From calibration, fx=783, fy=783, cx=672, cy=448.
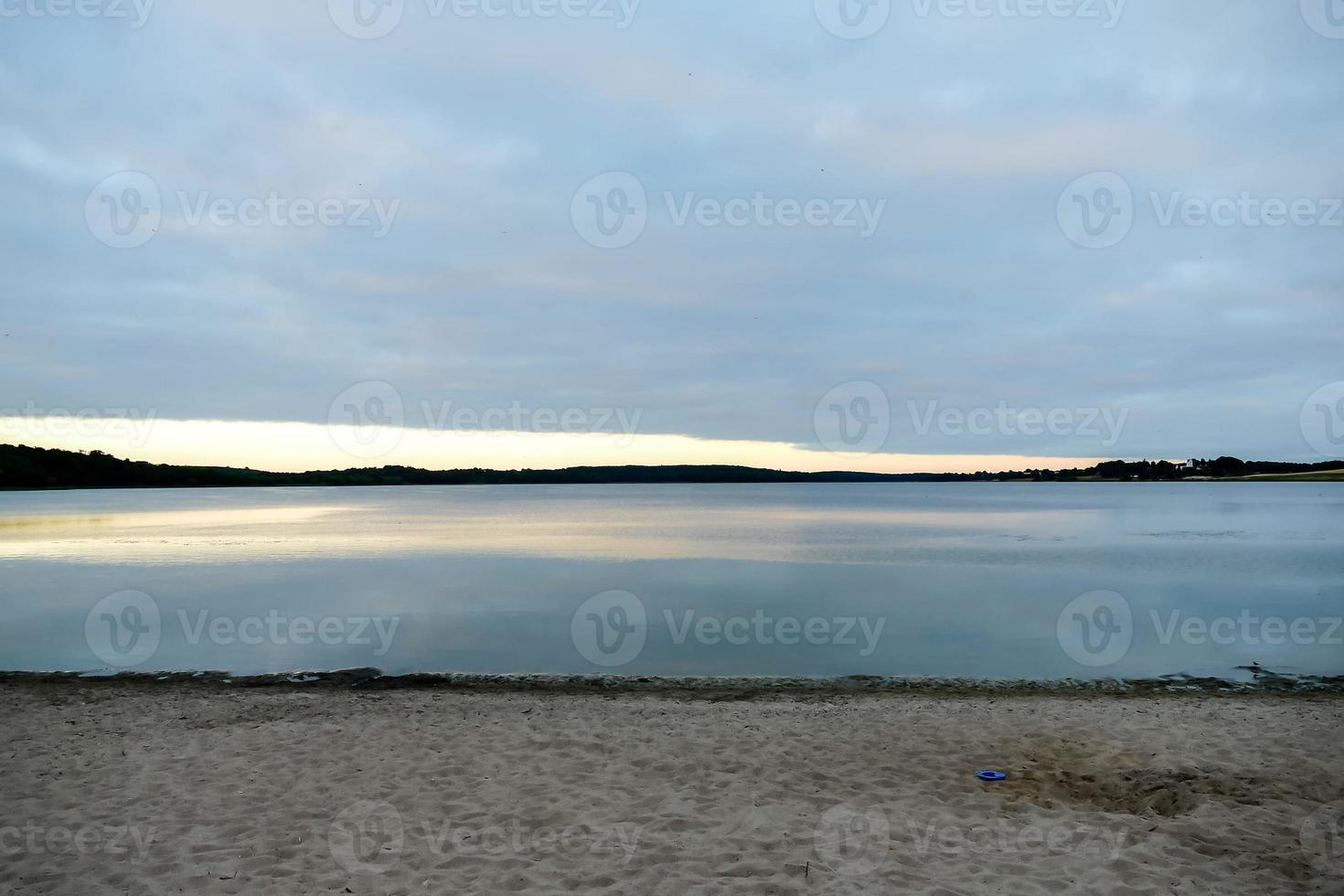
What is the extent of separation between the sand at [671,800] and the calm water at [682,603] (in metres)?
6.09

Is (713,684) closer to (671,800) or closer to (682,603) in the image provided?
(671,800)

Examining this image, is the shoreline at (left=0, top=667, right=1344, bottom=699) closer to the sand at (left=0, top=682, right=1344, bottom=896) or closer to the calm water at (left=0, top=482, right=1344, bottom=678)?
the calm water at (left=0, top=482, right=1344, bottom=678)

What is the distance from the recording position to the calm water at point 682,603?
1812cm

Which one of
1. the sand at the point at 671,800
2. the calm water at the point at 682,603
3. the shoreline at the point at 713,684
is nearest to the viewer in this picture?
the sand at the point at 671,800

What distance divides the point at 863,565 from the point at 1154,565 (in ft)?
48.4

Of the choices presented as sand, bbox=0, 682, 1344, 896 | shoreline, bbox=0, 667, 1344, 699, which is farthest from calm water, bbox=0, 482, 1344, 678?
sand, bbox=0, 682, 1344, 896

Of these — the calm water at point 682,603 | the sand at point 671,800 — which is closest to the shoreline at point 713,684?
the calm water at point 682,603

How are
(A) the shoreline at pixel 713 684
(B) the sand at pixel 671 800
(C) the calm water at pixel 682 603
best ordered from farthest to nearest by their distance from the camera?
1. (C) the calm water at pixel 682 603
2. (A) the shoreline at pixel 713 684
3. (B) the sand at pixel 671 800

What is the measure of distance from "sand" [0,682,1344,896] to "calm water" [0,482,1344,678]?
6094 millimetres

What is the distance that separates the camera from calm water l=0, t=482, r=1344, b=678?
1812cm

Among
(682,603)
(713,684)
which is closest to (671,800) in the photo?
(713,684)

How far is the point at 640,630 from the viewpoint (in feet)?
70.6

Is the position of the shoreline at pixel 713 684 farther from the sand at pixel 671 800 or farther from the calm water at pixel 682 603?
the sand at pixel 671 800

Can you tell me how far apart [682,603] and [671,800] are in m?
18.7
